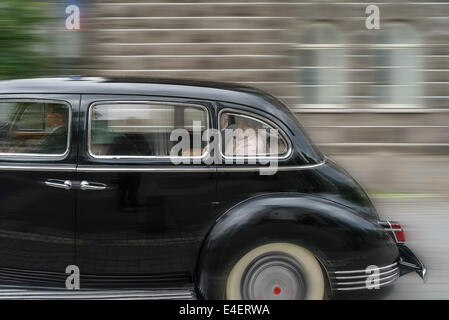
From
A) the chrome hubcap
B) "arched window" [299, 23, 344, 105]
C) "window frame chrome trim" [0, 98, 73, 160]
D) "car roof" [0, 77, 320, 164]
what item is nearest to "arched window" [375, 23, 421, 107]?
"arched window" [299, 23, 344, 105]

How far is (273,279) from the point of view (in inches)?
161

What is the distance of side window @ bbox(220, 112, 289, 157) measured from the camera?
4145mm

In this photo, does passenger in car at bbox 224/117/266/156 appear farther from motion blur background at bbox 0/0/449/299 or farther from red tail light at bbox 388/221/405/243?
motion blur background at bbox 0/0/449/299

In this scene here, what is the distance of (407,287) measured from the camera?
5062 millimetres

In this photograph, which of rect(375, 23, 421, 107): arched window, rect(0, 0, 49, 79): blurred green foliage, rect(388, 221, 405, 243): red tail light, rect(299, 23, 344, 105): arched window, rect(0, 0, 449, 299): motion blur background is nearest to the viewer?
rect(388, 221, 405, 243): red tail light

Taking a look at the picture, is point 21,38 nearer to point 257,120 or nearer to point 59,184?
point 59,184

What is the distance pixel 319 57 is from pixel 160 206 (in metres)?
8.64

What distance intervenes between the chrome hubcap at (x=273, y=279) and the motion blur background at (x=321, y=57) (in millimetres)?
6400

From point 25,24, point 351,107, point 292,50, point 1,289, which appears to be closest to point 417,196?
point 351,107

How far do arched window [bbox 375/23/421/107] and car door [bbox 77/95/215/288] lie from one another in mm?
8624

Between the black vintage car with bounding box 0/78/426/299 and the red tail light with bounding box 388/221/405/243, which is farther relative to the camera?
the red tail light with bounding box 388/221/405/243

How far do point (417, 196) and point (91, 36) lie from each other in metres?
6.57

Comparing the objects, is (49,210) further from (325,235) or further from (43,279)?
(325,235)

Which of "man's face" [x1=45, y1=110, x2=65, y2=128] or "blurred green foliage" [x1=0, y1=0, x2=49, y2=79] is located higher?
"blurred green foliage" [x1=0, y1=0, x2=49, y2=79]
